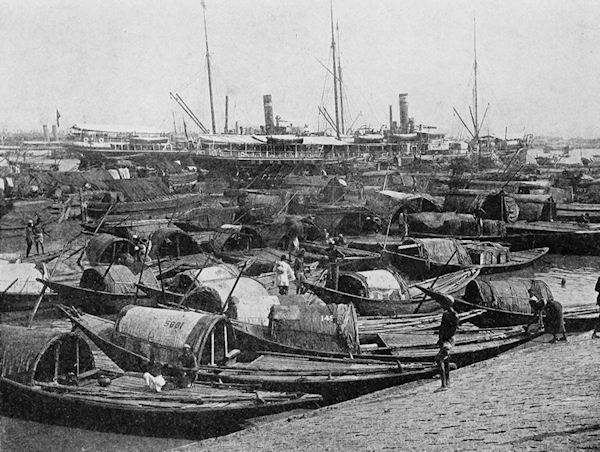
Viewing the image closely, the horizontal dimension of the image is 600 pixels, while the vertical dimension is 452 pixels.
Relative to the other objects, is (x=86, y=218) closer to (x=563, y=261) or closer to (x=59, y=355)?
(x=59, y=355)

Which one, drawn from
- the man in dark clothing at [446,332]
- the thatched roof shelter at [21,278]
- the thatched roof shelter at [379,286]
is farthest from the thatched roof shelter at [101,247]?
the man in dark clothing at [446,332]

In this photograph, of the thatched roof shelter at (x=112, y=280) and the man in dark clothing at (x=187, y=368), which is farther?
the thatched roof shelter at (x=112, y=280)

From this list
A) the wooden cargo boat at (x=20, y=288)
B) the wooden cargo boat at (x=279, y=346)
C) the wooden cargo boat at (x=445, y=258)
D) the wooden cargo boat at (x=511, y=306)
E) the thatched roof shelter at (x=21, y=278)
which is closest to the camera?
the wooden cargo boat at (x=279, y=346)

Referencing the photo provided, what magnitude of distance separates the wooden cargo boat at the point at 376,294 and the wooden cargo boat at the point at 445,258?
5736 millimetres

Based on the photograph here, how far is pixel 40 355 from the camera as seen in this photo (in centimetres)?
1090

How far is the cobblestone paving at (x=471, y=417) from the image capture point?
24.5ft

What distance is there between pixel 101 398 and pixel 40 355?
150 centimetres

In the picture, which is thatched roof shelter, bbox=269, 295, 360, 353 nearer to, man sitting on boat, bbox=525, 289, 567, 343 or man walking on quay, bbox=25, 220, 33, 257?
man sitting on boat, bbox=525, 289, 567, 343

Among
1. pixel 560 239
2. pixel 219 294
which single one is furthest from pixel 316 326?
pixel 560 239

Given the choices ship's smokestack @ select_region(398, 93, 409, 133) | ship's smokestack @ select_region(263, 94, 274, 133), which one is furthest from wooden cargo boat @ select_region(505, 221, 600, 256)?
ship's smokestack @ select_region(398, 93, 409, 133)

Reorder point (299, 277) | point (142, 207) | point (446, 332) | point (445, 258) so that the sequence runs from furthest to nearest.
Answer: point (142, 207) → point (445, 258) → point (299, 277) → point (446, 332)

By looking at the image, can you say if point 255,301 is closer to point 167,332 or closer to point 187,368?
point 167,332

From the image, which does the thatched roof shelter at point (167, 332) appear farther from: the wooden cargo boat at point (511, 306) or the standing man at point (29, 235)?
the standing man at point (29, 235)

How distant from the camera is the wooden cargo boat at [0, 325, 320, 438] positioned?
10227 millimetres
